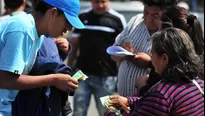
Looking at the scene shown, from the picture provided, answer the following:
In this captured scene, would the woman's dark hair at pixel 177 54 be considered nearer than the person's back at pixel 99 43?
Yes

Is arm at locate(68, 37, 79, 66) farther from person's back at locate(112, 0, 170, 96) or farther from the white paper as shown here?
the white paper

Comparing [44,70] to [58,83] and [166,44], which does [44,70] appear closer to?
[58,83]

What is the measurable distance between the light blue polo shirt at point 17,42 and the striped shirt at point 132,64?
1010mm

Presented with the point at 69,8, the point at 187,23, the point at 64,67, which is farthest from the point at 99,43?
the point at 69,8

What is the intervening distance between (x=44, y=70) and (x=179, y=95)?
2.62 feet

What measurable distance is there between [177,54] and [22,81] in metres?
0.85

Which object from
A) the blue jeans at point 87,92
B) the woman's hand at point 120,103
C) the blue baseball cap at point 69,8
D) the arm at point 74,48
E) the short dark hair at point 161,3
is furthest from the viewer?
the arm at point 74,48

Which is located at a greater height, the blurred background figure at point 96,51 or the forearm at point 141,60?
the forearm at point 141,60

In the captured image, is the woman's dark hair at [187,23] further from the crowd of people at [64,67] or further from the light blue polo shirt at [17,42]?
the light blue polo shirt at [17,42]

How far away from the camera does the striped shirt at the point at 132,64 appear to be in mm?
3410

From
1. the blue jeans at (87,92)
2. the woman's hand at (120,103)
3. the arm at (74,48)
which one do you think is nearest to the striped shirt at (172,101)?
the woman's hand at (120,103)

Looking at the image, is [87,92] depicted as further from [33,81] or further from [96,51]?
[33,81]

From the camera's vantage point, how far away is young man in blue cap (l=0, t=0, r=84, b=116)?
249 cm

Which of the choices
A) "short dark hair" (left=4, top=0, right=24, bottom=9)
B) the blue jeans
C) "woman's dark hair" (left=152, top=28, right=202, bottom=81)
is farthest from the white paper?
"short dark hair" (left=4, top=0, right=24, bottom=9)
